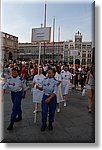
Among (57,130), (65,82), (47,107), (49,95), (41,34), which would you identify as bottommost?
(57,130)

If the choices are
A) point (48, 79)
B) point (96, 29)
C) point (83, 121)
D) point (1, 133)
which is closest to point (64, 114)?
point (83, 121)

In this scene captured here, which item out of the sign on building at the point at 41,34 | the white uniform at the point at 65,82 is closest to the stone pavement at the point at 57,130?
the white uniform at the point at 65,82

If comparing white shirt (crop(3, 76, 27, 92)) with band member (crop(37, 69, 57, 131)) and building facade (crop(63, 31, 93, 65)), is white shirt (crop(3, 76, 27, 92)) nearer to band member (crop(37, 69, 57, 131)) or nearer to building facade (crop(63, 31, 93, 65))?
band member (crop(37, 69, 57, 131))

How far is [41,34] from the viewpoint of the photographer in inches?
161

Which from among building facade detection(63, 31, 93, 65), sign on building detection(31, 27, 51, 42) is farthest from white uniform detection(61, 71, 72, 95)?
sign on building detection(31, 27, 51, 42)

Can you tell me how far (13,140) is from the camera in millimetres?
3285

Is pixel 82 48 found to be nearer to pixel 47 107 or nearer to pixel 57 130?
pixel 47 107

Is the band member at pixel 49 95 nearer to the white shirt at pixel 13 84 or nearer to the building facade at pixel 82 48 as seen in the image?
the white shirt at pixel 13 84

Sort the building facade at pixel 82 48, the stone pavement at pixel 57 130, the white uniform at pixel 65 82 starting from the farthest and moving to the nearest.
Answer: the white uniform at pixel 65 82 < the building facade at pixel 82 48 < the stone pavement at pixel 57 130

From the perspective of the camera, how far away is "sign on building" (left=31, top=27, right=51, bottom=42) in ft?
13.1

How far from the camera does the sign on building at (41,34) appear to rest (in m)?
3.98

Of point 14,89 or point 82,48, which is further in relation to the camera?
point 82,48

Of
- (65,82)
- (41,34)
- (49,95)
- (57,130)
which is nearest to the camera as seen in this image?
(49,95)

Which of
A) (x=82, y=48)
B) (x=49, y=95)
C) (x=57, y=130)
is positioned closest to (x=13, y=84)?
(x=49, y=95)
